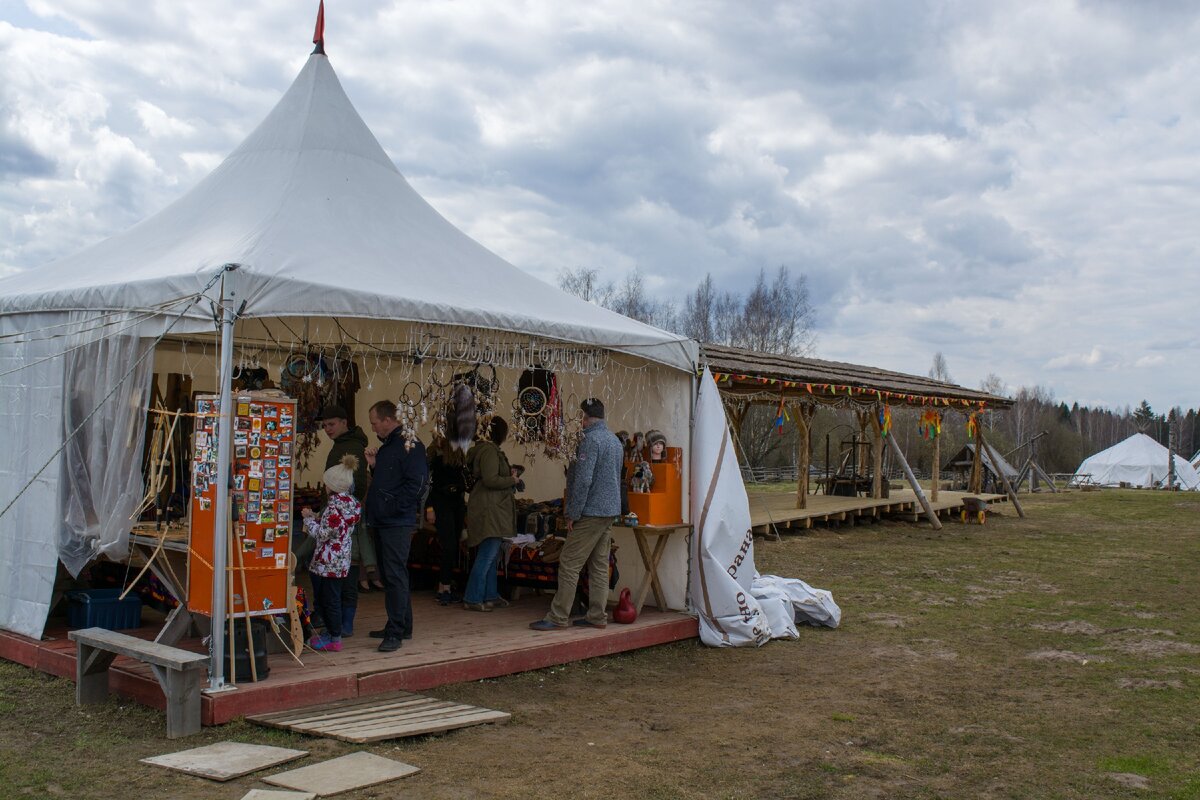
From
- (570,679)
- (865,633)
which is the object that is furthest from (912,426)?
(570,679)

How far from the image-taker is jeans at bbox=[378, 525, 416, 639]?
580cm

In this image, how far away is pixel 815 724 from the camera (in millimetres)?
5289

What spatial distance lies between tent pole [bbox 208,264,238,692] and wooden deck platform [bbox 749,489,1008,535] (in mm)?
9882

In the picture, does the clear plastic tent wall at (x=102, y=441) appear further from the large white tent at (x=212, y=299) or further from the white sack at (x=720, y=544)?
the white sack at (x=720, y=544)

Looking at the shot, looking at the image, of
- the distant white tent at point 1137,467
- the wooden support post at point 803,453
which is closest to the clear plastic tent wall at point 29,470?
the wooden support post at point 803,453

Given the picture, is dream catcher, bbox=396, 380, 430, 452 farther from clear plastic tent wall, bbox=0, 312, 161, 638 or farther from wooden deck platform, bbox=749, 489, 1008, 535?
wooden deck platform, bbox=749, 489, 1008, 535

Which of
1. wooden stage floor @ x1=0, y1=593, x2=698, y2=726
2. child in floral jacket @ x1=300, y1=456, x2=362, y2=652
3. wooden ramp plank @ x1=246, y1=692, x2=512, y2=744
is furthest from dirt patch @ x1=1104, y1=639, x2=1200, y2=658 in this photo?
child in floral jacket @ x1=300, y1=456, x2=362, y2=652

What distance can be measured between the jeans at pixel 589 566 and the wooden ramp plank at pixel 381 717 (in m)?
1.56

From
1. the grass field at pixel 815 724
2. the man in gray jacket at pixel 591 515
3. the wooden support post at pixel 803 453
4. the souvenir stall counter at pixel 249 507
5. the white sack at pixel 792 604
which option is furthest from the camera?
the wooden support post at pixel 803 453

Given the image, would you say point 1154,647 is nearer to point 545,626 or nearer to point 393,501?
point 545,626

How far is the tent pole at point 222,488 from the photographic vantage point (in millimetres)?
4824

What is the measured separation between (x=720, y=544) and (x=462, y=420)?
6.83 feet

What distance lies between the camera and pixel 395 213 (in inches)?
268

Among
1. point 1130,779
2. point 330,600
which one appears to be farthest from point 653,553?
point 1130,779
